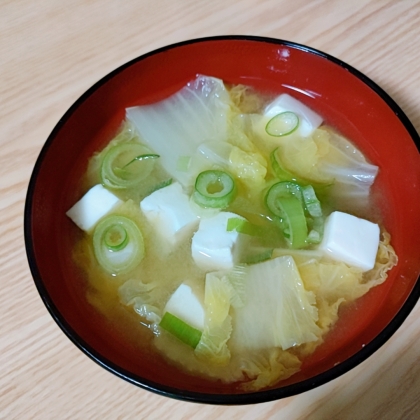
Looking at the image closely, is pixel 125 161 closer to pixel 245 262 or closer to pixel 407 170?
pixel 245 262

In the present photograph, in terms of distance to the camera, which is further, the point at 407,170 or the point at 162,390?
the point at 407,170

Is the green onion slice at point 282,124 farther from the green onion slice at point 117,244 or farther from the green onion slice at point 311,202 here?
the green onion slice at point 117,244

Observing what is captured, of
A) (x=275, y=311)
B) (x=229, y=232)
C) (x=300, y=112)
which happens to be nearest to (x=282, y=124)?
(x=300, y=112)

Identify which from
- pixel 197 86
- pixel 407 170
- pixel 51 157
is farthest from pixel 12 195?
pixel 407 170

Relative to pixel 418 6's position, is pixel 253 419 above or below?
below

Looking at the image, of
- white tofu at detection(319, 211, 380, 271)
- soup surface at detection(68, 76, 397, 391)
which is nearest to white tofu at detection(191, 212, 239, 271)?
soup surface at detection(68, 76, 397, 391)

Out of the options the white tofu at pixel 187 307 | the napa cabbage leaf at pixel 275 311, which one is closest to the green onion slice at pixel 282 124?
the napa cabbage leaf at pixel 275 311
